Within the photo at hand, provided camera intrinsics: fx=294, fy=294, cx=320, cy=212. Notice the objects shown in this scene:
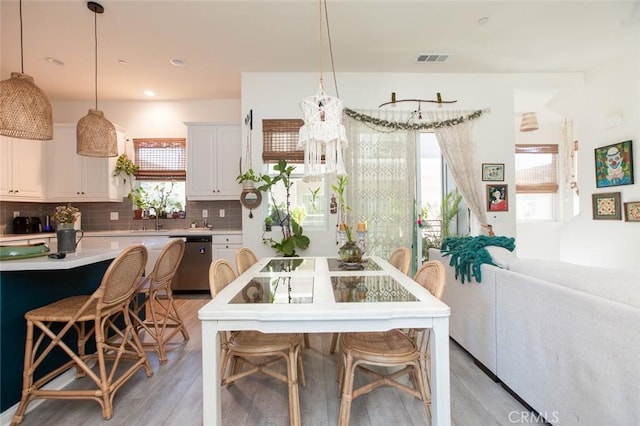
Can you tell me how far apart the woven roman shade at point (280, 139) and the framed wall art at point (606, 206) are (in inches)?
154

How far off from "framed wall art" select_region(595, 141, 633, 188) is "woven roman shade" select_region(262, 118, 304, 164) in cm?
387

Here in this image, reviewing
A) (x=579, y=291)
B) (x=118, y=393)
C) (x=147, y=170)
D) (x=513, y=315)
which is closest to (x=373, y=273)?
(x=513, y=315)

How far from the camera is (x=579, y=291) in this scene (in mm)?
1422

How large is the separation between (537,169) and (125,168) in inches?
283

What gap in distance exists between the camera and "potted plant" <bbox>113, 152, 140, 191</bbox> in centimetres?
450

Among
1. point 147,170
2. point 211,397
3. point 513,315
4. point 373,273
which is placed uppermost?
point 147,170

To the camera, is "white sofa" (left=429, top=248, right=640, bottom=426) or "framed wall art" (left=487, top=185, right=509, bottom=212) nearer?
"white sofa" (left=429, top=248, right=640, bottom=426)

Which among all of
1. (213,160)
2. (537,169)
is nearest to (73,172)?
(213,160)

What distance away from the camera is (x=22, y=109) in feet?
6.18

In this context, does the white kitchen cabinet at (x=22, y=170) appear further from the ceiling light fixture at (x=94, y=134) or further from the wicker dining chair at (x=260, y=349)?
the wicker dining chair at (x=260, y=349)

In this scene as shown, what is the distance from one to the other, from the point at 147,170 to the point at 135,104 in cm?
109

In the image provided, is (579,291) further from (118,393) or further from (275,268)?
(118,393)

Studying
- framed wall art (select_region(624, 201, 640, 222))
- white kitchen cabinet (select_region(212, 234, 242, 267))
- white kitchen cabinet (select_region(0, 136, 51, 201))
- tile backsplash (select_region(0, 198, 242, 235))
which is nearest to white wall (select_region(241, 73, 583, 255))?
white kitchen cabinet (select_region(212, 234, 242, 267))

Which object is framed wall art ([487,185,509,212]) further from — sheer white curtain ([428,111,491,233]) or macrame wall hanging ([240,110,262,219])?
macrame wall hanging ([240,110,262,219])
